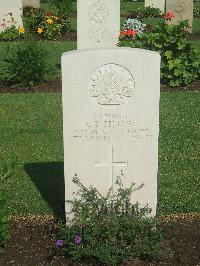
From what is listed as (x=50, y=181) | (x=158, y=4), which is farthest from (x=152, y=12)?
(x=50, y=181)

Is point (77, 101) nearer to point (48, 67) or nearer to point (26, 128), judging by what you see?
point (26, 128)

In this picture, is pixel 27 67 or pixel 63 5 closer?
pixel 27 67

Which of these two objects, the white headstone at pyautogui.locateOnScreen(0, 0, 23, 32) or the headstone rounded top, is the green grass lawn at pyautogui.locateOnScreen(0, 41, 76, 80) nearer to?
the white headstone at pyautogui.locateOnScreen(0, 0, 23, 32)

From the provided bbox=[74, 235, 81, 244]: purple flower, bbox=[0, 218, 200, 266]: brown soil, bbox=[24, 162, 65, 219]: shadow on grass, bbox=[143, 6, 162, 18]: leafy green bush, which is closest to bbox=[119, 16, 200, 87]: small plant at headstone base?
bbox=[24, 162, 65, 219]: shadow on grass

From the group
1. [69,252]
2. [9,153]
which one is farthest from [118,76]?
[9,153]

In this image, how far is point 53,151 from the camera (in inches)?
274

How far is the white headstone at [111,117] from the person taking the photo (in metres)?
4.25

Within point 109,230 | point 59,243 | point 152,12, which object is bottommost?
point 59,243

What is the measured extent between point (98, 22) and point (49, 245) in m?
6.71

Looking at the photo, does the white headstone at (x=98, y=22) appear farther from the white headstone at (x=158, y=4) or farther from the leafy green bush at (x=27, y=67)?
the white headstone at (x=158, y=4)

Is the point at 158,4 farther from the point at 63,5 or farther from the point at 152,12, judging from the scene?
the point at 63,5

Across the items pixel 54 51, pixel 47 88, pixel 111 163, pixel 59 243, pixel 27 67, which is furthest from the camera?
pixel 54 51

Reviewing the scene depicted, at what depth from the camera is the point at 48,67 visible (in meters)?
11.0

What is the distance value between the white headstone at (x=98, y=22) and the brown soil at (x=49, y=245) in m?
5.95
